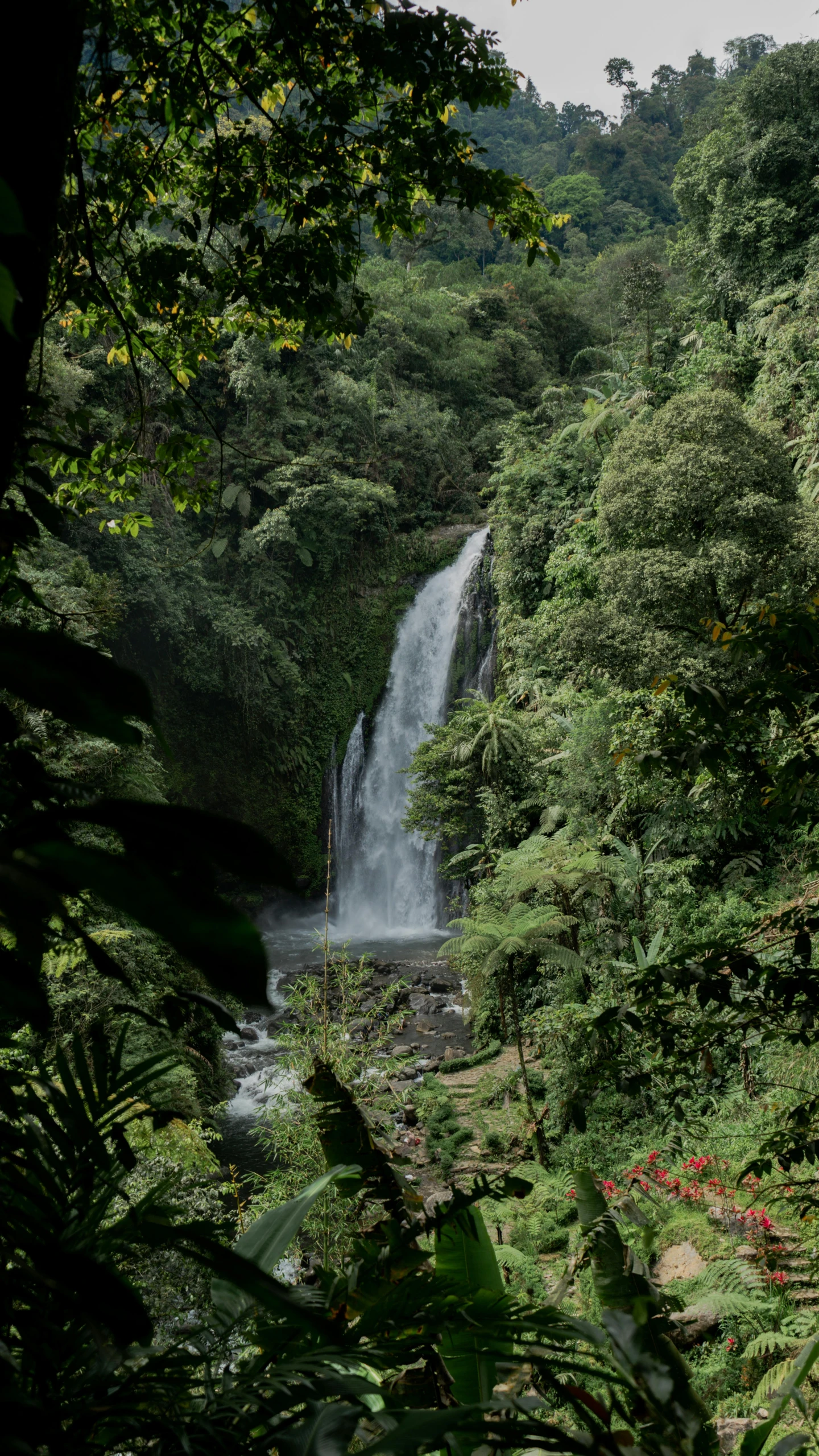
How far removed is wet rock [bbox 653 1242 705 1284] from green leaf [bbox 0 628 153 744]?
499cm

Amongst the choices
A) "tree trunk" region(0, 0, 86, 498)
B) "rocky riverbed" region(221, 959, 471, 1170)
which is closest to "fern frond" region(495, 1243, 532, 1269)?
"rocky riverbed" region(221, 959, 471, 1170)

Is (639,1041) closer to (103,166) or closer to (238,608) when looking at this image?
(103,166)

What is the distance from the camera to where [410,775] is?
16062mm

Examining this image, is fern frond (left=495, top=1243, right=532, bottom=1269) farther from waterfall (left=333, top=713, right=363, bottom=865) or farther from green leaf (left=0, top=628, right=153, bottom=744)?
waterfall (left=333, top=713, right=363, bottom=865)

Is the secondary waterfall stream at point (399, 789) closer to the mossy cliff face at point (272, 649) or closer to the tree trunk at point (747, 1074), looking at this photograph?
the mossy cliff face at point (272, 649)

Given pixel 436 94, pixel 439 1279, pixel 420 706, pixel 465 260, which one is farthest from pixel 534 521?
pixel 465 260

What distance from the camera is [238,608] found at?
16.0 m

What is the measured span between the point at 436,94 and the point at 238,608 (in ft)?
45.1

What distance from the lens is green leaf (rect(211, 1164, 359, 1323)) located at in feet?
3.28

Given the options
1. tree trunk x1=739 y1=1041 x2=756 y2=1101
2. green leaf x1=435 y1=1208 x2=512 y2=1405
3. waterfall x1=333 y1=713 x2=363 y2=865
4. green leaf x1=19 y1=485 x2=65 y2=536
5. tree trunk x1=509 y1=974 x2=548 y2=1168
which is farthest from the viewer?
waterfall x1=333 y1=713 x2=363 y2=865

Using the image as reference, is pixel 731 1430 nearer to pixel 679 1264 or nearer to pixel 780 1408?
pixel 679 1264

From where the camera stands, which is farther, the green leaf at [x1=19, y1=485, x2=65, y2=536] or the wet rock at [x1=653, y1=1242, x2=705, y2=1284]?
the wet rock at [x1=653, y1=1242, x2=705, y2=1284]

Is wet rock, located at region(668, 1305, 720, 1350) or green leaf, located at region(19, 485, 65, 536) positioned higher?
green leaf, located at region(19, 485, 65, 536)

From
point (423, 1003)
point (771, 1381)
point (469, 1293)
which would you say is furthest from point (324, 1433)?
point (423, 1003)
